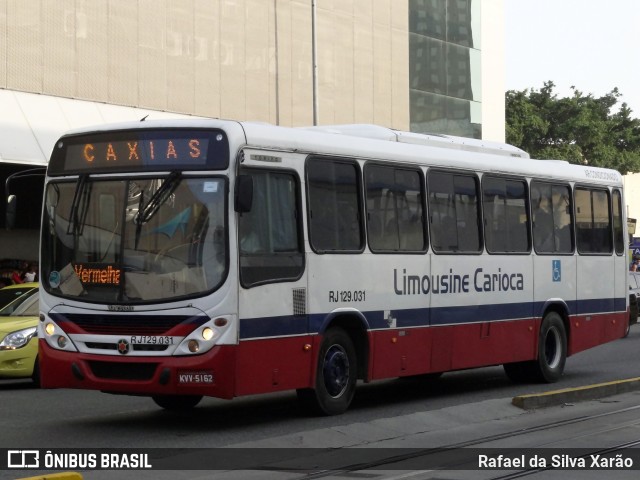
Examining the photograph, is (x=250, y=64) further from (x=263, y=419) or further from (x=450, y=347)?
(x=263, y=419)

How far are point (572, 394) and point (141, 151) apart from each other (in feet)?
19.5

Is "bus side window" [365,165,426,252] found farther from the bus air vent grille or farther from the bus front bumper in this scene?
the bus front bumper

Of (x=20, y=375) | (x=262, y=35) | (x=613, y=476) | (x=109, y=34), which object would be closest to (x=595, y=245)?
(x=20, y=375)

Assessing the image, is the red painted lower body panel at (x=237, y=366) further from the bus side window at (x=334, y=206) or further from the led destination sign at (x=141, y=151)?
the led destination sign at (x=141, y=151)

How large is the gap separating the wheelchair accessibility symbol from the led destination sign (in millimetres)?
7189

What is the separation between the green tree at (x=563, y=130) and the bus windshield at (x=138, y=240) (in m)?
60.5

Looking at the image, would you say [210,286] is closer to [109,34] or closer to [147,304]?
[147,304]

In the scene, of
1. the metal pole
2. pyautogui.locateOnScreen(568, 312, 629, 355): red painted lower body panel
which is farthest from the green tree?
pyautogui.locateOnScreen(568, 312, 629, 355): red painted lower body panel

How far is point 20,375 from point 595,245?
8.55 meters

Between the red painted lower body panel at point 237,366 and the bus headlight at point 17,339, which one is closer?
the red painted lower body panel at point 237,366

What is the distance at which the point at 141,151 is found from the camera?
13.0 meters

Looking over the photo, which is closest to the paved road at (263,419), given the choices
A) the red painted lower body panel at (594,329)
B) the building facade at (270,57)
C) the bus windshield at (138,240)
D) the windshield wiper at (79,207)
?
the red painted lower body panel at (594,329)

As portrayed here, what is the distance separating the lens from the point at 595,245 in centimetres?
1962

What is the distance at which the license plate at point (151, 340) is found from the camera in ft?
40.7
